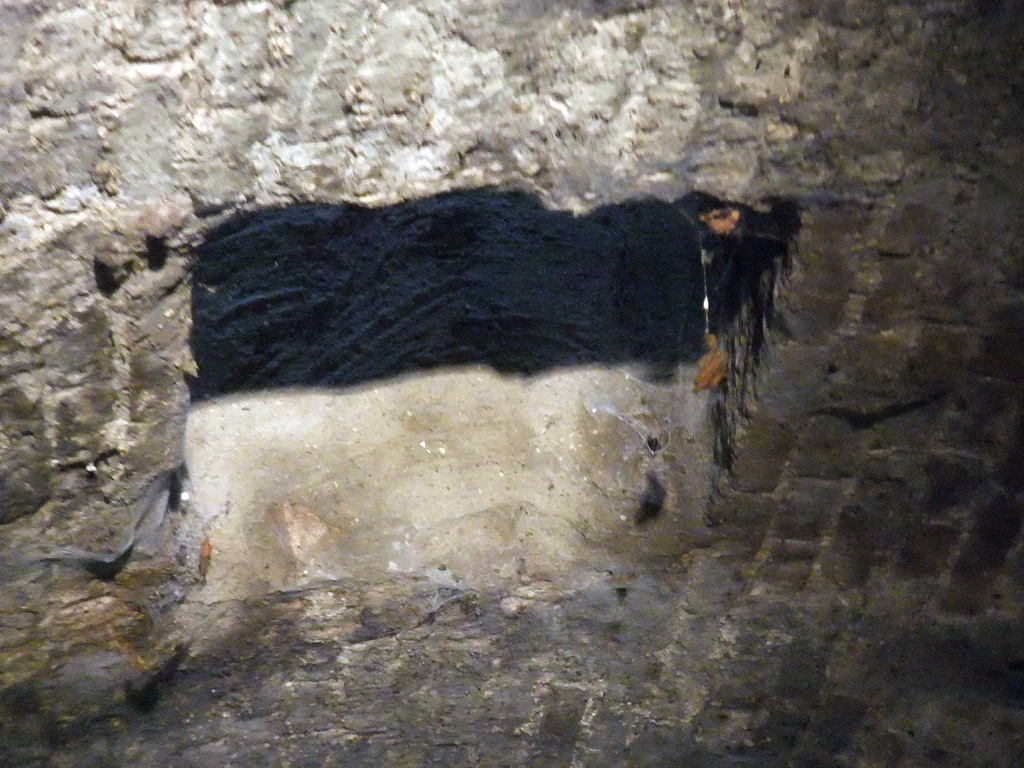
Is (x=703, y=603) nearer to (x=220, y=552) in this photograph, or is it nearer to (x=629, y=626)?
(x=629, y=626)

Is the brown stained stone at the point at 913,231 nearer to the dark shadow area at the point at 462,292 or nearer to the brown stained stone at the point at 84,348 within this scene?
the dark shadow area at the point at 462,292

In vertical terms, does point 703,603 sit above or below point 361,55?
below

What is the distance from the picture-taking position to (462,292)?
7.05 feet

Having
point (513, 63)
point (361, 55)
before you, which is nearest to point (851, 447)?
point (513, 63)

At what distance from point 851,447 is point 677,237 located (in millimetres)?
600

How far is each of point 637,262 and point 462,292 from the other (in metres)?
0.40

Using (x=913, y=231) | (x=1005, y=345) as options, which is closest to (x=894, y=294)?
(x=913, y=231)

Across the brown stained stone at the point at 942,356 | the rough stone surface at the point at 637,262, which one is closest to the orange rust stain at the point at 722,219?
the rough stone surface at the point at 637,262

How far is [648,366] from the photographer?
7.15 ft

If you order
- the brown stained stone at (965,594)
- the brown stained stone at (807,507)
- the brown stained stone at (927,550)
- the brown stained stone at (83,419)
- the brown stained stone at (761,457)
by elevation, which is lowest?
the brown stained stone at (965,594)

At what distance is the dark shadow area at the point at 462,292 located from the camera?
1.96m

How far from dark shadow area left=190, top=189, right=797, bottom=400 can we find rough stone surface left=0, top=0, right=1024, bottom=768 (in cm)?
10

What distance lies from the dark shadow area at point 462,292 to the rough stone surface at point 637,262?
0.31 feet

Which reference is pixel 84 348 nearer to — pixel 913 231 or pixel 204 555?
pixel 204 555
